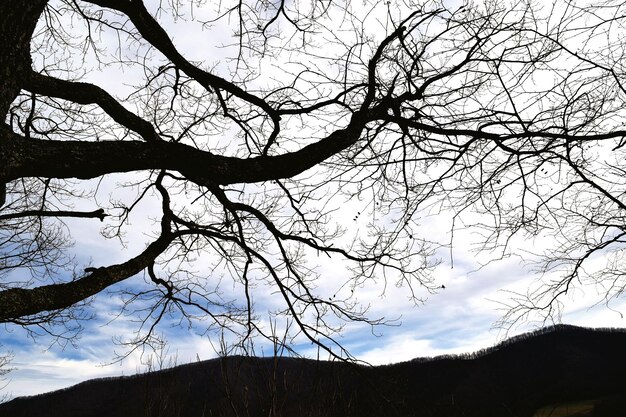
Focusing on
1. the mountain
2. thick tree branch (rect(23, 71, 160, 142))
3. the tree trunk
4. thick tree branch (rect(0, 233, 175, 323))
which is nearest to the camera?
the tree trunk

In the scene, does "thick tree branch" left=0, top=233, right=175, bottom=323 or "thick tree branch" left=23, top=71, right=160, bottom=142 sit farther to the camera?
"thick tree branch" left=23, top=71, right=160, bottom=142

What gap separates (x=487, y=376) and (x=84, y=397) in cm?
6614

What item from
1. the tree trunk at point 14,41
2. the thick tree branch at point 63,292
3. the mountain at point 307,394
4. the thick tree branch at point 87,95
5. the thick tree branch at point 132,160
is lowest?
the mountain at point 307,394

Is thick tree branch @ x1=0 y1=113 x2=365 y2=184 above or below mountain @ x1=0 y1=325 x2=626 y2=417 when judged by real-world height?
→ above

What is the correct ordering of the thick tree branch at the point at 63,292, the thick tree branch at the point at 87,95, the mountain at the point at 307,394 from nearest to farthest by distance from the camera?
1. the mountain at the point at 307,394
2. the thick tree branch at the point at 63,292
3. the thick tree branch at the point at 87,95

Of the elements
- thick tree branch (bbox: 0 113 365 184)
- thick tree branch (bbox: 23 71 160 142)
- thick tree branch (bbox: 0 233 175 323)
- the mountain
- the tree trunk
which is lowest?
the mountain

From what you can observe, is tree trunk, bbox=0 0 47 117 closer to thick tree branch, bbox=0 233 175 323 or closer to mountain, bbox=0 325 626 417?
thick tree branch, bbox=0 233 175 323

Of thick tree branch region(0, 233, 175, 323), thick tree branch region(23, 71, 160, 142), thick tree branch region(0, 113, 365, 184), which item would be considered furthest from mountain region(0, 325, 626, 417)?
Answer: thick tree branch region(23, 71, 160, 142)

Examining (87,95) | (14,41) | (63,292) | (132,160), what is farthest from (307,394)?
(87,95)

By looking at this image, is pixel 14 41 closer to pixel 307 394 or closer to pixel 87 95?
pixel 87 95

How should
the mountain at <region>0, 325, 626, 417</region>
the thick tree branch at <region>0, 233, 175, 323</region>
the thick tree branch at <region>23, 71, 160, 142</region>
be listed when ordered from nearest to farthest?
the mountain at <region>0, 325, 626, 417</region>, the thick tree branch at <region>0, 233, 175, 323</region>, the thick tree branch at <region>23, 71, 160, 142</region>

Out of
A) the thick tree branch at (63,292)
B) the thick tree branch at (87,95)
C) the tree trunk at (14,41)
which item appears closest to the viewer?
the tree trunk at (14,41)

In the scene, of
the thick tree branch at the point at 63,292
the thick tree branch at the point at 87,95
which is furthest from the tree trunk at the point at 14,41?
the thick tree branch at the point at 63,292

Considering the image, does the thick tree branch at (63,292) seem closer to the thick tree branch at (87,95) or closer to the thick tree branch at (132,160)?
the thick tree branch at (132,160)
